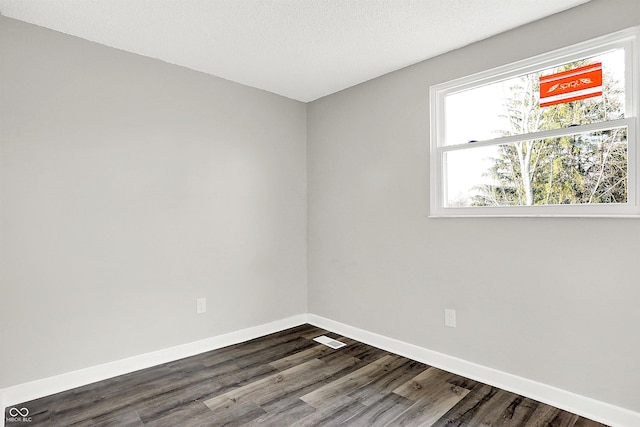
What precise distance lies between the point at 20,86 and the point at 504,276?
3.46 metres

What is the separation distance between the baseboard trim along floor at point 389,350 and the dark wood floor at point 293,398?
6 cm

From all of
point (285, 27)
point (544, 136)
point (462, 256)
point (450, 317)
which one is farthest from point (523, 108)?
point (285, 27)

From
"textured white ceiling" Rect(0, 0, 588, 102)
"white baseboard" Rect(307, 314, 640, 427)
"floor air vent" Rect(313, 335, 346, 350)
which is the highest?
"textured white ceiling" Rect(0, 0, 588, 102)

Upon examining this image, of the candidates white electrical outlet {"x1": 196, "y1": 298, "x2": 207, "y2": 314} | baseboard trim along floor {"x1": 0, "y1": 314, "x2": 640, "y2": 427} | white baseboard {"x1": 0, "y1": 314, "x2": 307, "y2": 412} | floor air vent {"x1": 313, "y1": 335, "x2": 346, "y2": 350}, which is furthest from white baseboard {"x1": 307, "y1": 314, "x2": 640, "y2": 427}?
white electrical outlet {"x1": 196, "y1": 298, "x2": 207, "y2": 314}

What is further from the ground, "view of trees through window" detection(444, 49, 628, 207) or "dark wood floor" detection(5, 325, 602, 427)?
"view of trees through window" detection(444, 49, 628, 207)

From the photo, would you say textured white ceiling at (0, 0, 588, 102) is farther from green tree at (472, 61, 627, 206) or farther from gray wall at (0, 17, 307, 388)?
green tree at (472, 61, 627, 206)

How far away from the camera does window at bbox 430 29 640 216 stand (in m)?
2.03

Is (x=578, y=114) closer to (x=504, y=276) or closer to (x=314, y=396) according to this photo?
(x=504, y=276)

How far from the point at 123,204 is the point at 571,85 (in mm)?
3212

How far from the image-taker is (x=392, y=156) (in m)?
3.11

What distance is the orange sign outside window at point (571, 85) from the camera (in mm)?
2129

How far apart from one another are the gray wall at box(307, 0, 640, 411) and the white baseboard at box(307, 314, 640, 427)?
0.17ft

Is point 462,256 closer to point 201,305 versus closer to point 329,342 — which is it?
point 329,342

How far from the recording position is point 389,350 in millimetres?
3078
